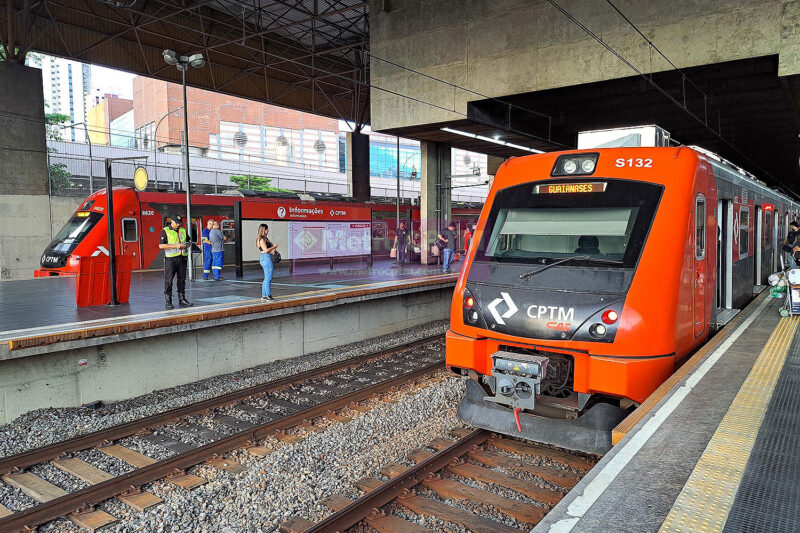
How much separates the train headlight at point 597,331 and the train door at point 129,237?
1620cm

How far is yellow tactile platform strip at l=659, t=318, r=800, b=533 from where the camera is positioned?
2.72 meters

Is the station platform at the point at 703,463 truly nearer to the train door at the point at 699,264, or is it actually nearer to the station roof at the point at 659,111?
the train door at the point at 699,264

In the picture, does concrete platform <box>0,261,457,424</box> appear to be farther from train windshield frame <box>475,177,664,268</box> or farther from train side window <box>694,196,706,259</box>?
train side window <box>694,196,706,259</box>

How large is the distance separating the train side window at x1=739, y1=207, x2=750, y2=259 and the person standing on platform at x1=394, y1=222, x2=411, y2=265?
1470 centimetres

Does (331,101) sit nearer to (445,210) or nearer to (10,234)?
(445,210)

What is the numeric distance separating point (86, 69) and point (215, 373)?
157376 mm

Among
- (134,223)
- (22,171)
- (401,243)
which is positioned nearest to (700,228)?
(134,223)

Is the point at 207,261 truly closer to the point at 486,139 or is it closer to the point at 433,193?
the point at 433,193

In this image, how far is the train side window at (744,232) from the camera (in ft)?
28.0

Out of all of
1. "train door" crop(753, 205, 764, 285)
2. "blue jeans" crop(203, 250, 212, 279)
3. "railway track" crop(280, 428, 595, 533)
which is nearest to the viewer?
"railway track" crop(280, 428, 595, 533)

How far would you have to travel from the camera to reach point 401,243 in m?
23.4

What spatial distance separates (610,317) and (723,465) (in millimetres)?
1749

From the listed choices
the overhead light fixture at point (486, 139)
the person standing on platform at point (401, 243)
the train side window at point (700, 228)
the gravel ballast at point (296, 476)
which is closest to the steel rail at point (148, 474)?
the gravel ballast at point (296, 476)

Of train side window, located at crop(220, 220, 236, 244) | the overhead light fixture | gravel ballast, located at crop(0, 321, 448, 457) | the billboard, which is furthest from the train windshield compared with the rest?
the overhead light fixture
